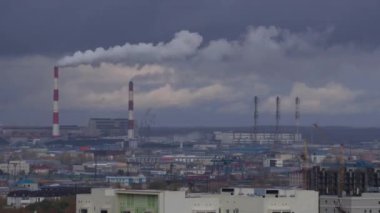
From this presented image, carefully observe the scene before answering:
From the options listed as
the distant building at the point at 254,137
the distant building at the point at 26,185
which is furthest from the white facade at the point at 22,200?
the distant building at the point at 254,137

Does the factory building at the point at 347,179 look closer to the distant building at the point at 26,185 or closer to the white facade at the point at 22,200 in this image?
the white facade at the point at 22,200

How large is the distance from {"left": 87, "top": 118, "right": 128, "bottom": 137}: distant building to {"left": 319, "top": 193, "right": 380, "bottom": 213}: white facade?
393 ft

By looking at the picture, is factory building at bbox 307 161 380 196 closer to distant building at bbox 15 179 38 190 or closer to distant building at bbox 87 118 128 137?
distant building at bbox 15 179 38 190

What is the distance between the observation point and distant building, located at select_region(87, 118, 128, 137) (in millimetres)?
150000

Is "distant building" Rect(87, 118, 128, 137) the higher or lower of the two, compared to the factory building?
higher

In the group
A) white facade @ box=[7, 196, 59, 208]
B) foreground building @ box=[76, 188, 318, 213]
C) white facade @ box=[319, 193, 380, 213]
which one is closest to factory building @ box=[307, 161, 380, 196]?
white facade @ box=[7, 196, 59, 208]

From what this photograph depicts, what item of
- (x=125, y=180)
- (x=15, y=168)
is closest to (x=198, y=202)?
(x=125, y=180)

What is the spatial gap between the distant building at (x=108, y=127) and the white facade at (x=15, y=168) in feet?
174

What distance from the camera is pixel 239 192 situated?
24.6 m

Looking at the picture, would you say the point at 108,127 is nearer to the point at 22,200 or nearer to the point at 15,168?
the point at 15,168

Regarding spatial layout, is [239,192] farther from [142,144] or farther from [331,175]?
[142,144]

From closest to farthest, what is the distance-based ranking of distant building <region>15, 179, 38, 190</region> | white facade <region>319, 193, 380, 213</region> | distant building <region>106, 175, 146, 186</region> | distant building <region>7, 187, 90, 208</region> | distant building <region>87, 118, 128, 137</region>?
white facade <region>319, 193, 380, 213</region> → distant building <region>7, 187, 90, 208</region> → distant building <region>15, 179, 38, 190</region> → distant building <region>106, 175, 146, 186</region> → distant building <region>87, 118, 128, 137</region>

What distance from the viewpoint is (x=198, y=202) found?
894 inches

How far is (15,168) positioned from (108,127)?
197 ft
